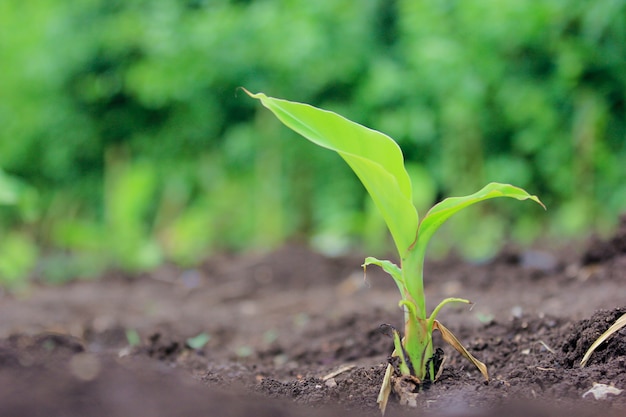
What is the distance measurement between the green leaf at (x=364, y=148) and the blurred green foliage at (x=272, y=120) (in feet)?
4.18

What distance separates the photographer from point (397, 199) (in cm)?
116

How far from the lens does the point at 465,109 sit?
3.91m

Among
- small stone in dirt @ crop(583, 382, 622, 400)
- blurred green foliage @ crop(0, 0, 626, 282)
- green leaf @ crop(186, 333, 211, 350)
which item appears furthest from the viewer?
blurred green foliage @ crop(0, 0, 626, 282)

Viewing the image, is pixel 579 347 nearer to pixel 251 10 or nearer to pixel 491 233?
pixel 491 233

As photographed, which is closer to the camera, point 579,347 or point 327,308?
point 579,347

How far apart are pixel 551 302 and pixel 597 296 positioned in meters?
0.13

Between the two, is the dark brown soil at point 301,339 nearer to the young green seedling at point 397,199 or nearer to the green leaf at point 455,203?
the young green seedling at point 397,199

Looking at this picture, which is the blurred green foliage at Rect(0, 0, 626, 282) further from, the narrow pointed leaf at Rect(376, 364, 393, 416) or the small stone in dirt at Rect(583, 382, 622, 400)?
the small stone in dirt at Rect(583, 382, 622, 400)

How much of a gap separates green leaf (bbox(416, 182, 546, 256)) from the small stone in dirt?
0.31 meters

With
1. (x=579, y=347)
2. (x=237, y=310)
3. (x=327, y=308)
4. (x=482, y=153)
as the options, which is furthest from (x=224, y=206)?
(x=579, y=347)

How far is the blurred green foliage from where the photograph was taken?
3.47 meters

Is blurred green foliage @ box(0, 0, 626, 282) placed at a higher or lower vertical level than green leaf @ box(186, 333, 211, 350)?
higher

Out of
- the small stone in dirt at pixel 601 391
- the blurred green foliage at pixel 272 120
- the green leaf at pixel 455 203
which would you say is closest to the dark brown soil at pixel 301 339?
the small stone in dirt at pixel 601 391

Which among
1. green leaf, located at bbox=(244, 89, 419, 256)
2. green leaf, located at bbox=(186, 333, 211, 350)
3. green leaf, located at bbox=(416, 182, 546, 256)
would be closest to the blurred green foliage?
green leaf, located at bbox=(186, 333, 211, 350)
